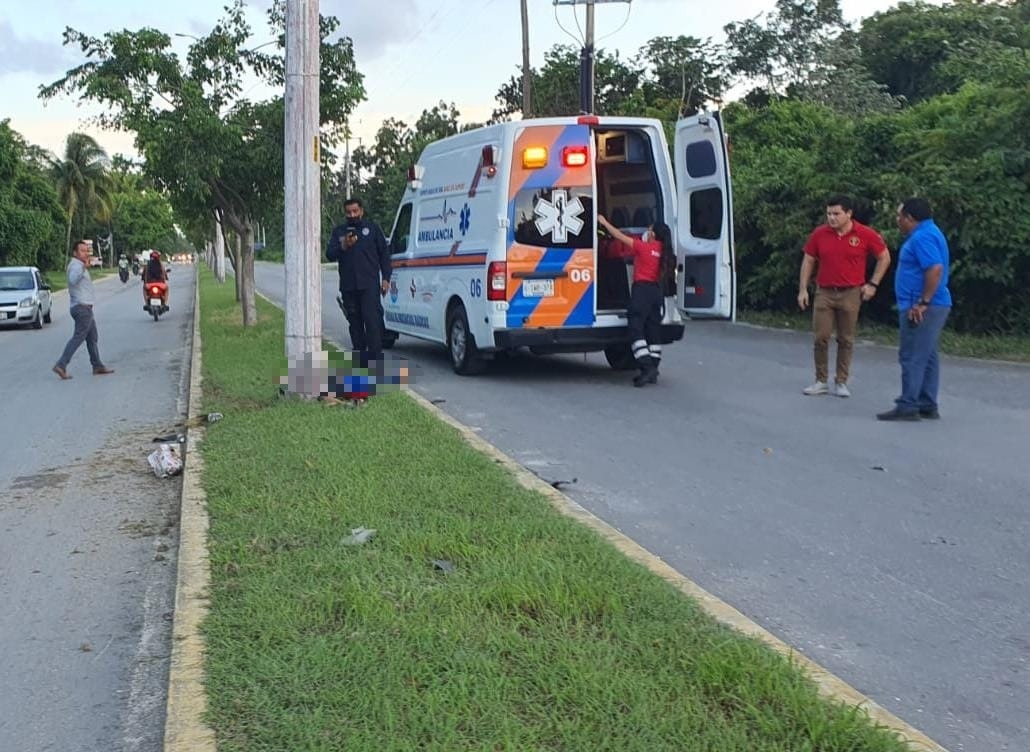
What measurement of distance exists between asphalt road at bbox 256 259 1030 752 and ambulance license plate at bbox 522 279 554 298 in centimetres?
98

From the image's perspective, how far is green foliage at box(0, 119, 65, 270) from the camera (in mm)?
49594

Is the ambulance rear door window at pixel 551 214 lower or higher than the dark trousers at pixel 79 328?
higher

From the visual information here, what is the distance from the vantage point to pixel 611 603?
13.6 feet

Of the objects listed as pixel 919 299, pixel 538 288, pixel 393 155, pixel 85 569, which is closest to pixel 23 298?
pixel 538 288

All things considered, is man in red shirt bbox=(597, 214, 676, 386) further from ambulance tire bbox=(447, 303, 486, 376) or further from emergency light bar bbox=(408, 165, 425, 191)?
emergency light bar bbox=(408, 165, 425, 191)

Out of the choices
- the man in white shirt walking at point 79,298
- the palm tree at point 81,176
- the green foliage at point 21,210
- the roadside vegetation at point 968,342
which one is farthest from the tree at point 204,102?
the palm tree at point 81,176

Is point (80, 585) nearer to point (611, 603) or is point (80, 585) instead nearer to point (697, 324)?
point (611, 603)

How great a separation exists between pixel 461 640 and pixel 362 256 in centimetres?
706

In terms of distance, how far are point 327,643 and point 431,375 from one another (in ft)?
27.9

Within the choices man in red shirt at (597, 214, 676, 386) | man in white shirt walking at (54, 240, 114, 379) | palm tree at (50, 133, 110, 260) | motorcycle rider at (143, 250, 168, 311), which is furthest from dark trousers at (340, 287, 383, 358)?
palm tree at (50, 133, 110, 260)

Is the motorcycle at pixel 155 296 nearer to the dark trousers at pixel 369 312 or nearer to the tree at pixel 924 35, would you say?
the dark trousers at pixel 369 312

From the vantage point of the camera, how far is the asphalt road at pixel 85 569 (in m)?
3.89

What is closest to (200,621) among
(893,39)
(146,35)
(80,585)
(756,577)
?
(80,585)

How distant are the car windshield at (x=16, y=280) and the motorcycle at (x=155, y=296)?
2428 millimetres
